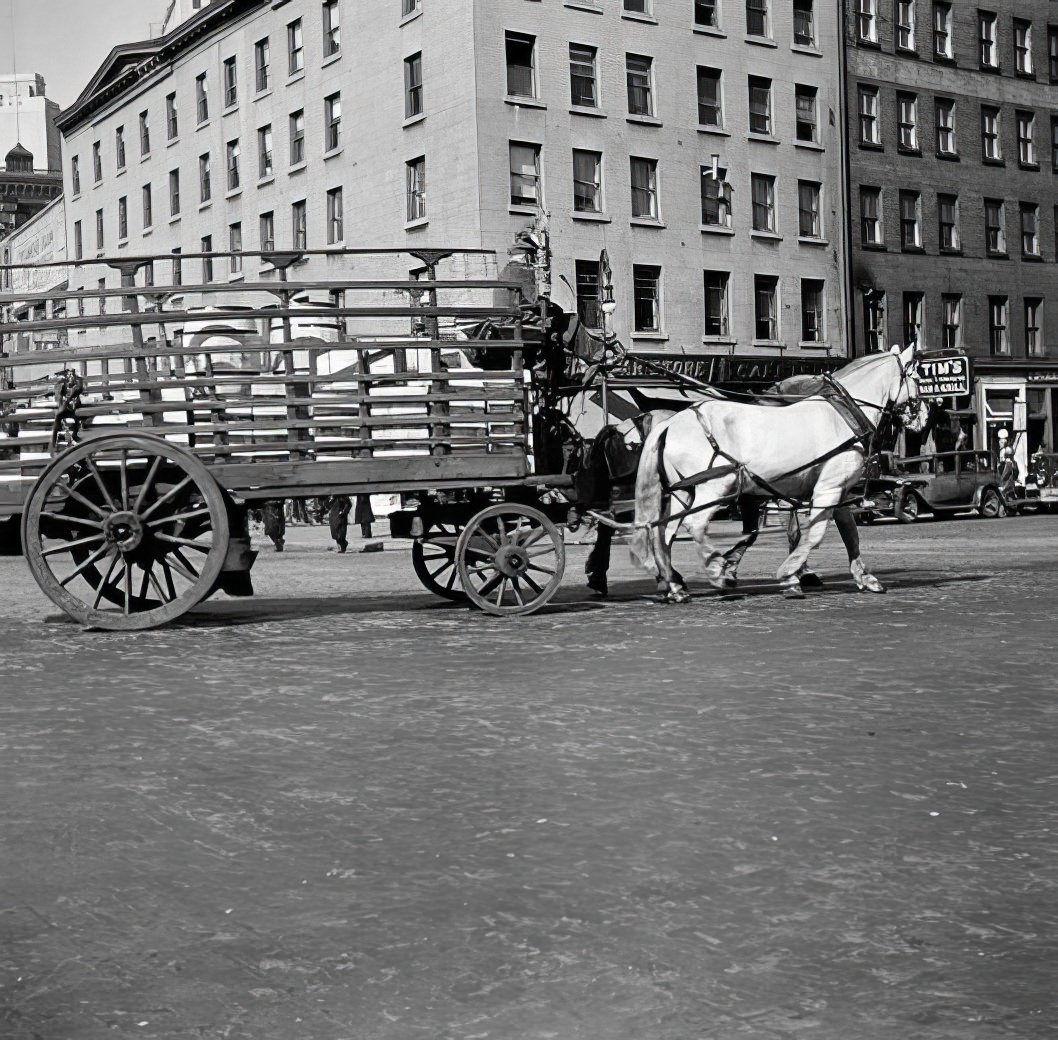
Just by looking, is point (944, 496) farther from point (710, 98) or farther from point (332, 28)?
point (332, 28)

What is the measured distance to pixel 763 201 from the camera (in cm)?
4781

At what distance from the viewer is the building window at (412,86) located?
43156 mm

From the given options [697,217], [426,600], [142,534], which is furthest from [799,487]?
[697,217]

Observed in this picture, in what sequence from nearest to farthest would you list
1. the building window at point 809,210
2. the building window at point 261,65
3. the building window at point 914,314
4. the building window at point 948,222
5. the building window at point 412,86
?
the building window at point 412,86
the building window at point 809,210
the building window at point 261,65
the building window at point 914,314
the building window at point 948,222

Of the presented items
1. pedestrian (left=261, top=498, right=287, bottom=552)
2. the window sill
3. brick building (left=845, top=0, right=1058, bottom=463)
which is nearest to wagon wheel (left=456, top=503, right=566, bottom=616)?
pedestrian (left=261, top=498, right=287, bottom=552)

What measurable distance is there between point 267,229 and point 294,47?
216 inches

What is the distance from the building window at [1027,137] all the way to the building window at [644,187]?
16.5 m

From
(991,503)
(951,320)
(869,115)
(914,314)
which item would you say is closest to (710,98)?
(869,115)

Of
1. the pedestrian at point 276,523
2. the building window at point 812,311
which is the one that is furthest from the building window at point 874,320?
the pedestrian at point 276,523

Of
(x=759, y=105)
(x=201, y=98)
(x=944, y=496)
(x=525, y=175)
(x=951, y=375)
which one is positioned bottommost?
(x=944, y=496)

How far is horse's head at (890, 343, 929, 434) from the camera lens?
1488 cm

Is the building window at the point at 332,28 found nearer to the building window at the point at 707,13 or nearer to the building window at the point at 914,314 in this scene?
the building window at the point at 707,13

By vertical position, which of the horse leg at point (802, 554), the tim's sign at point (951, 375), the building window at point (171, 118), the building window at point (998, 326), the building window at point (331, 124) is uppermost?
the building window at point (171, 118)

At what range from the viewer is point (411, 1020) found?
3.68 m
